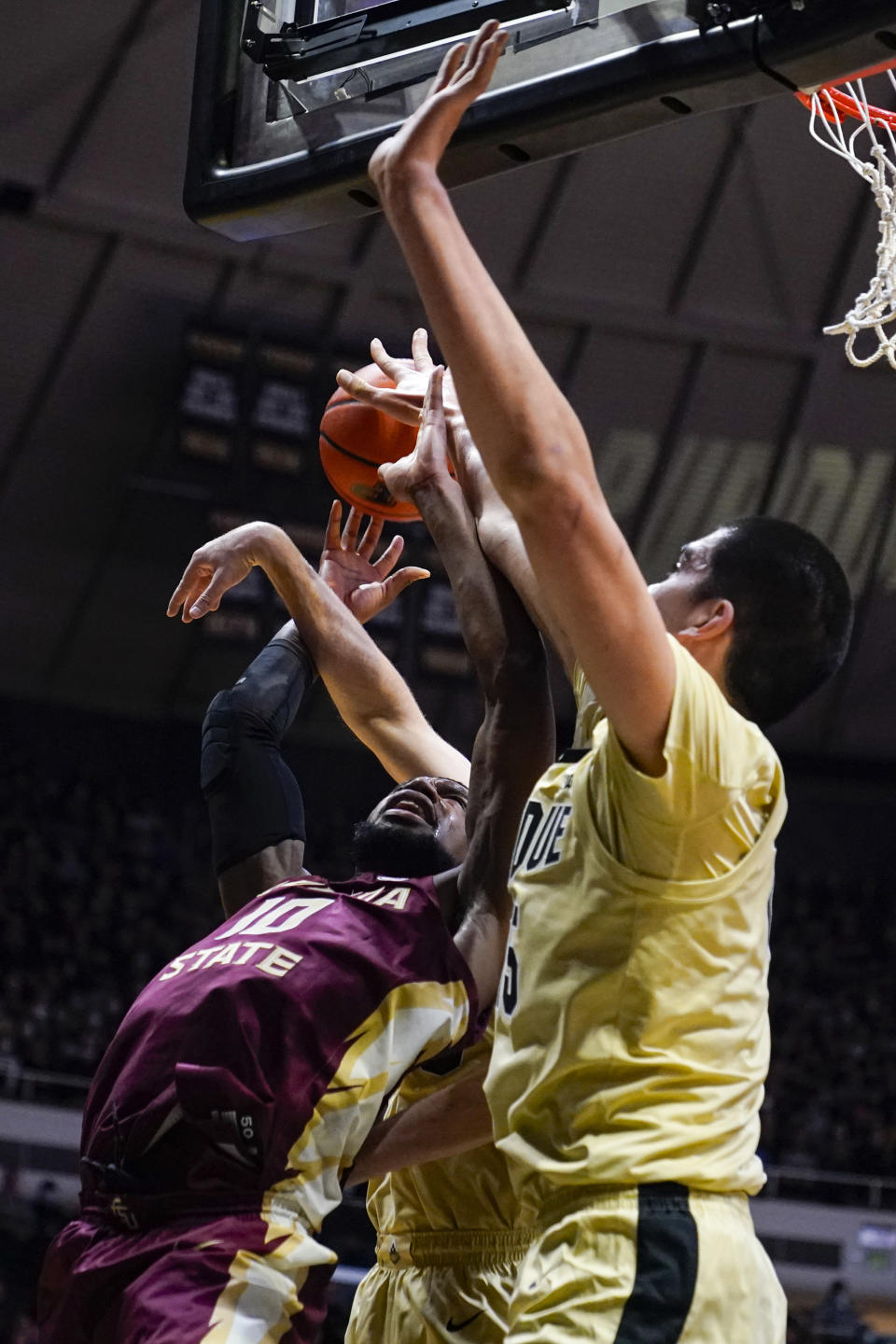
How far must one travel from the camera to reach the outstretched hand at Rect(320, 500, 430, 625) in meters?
4.47

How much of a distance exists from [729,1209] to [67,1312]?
1270mm

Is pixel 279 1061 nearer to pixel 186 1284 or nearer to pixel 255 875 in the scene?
pixel 186 1284

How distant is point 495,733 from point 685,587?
0.78 metres

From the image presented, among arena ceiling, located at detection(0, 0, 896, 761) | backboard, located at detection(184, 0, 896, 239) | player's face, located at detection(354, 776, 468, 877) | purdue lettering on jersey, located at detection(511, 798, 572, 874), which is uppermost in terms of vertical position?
arena ceiling, located at detection(0, 0, 896, 761)

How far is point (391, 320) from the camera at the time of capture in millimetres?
16672

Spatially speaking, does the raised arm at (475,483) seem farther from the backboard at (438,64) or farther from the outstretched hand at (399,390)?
the backboard at (438,64)

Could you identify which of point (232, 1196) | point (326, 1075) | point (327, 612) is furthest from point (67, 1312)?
point (327, 612)

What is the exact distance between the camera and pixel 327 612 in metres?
4.33

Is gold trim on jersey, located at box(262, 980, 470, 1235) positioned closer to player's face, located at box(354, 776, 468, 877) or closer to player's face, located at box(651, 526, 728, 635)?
player's face, located at box(354, 776, 468, 877)

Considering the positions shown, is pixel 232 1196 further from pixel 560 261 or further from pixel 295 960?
pixel 560 261

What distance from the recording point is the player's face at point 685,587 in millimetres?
2639

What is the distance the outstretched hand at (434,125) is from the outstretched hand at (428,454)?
1037mm

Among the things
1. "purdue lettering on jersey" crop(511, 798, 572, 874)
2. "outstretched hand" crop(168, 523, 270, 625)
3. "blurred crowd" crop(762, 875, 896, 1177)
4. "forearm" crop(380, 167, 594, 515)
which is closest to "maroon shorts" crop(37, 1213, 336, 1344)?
"purdue lettering on jersey" crop(511, 798, 572, 874)

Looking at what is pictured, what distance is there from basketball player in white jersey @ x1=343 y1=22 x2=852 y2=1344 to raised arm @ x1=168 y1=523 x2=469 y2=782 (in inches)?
64.6
